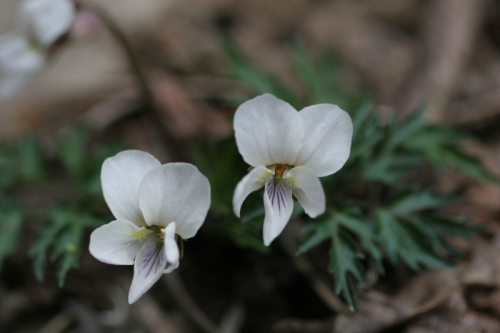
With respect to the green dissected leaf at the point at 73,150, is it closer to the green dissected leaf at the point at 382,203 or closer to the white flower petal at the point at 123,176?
the green dissected leaf at the point at 382,203

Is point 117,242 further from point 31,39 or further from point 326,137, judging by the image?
point 31,39

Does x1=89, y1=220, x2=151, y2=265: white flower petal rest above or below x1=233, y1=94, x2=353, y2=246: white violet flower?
below

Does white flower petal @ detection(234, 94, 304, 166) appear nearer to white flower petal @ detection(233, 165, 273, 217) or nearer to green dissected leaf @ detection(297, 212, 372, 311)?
white flower petal @ detection(233, 165, 273, 217)

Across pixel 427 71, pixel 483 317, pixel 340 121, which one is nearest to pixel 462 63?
pixel 427 71

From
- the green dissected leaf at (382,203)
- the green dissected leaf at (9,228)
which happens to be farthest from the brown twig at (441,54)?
the green dissected leaf at (9,228)

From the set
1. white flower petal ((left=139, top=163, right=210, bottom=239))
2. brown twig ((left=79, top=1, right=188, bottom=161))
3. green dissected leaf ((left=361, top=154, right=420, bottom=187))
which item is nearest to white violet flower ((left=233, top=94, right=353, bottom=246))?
white flower petal ((left=139, top=163, right=210, bottom=239))

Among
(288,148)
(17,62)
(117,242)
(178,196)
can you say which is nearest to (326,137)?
(288,148)

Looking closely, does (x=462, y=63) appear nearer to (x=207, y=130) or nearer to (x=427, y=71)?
(x=427, y=71)
